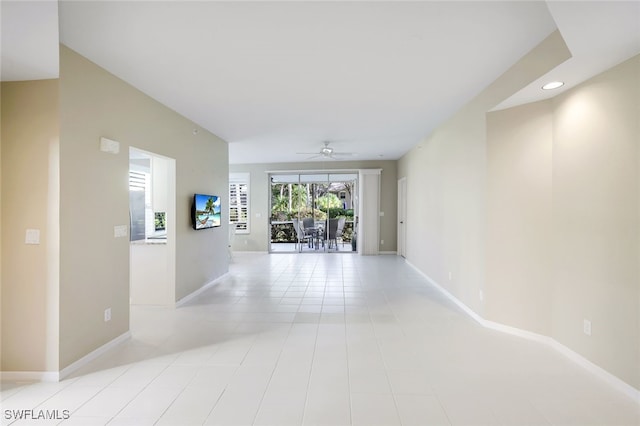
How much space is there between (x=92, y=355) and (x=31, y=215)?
1.29 m

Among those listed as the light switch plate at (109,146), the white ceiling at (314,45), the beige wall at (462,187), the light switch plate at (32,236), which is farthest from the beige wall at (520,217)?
the light switch plate at (32,236)

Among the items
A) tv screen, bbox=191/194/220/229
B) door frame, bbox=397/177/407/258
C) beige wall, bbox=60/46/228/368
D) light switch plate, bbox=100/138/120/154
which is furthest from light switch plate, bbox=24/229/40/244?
door frame, bbox=397/177/407/258

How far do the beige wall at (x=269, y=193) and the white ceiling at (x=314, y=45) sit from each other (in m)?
4.62

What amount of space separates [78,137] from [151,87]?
103cm

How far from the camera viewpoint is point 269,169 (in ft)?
28.5

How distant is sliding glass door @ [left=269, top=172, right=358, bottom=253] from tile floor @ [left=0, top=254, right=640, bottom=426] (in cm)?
514

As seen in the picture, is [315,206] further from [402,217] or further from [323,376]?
[323,376]

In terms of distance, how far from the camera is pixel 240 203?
8867mm

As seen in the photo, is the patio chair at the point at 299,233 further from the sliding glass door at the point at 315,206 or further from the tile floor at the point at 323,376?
the tile floor at the point at 323,376

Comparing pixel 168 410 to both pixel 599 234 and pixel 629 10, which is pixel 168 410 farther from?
pixel 629 10

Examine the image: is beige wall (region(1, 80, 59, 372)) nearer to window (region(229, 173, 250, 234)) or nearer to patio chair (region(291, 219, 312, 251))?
window (region(229, 173, 250, 234))

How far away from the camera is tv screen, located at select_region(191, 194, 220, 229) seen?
4383 mm

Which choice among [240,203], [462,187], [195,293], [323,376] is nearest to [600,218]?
[462,187]

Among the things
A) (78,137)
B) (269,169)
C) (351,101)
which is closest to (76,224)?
(78,137)
